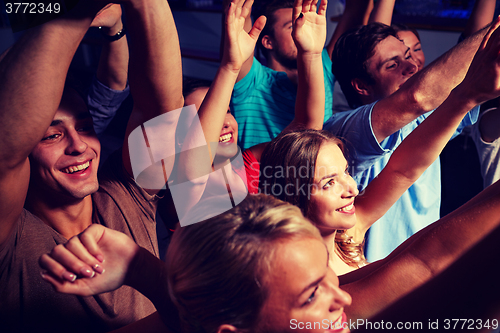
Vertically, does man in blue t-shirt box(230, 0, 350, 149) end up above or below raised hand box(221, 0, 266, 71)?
below

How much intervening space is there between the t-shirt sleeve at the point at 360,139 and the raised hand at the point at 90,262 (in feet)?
2.54

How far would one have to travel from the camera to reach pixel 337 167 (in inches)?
37.3

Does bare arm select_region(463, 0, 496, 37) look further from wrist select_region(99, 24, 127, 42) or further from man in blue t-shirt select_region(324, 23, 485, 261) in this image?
wrist select_region(99, 24, 127, 42)

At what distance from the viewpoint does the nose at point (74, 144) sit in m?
0.89

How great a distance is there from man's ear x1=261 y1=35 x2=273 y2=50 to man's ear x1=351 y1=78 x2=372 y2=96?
1.52 ft

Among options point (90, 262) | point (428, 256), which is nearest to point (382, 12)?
point (428, 256)

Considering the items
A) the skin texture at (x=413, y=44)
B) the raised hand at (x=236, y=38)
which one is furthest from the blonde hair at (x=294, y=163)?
the skin texture at (x=413, y=44)

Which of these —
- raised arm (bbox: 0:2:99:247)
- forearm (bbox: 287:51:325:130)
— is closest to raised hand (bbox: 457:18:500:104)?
forearm (bbox: 287:51:325:130)

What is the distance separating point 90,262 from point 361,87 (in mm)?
1376

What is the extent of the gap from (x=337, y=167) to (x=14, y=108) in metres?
0.73

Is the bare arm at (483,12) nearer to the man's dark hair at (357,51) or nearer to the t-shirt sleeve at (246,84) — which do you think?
the man's dark hair at (357,51)

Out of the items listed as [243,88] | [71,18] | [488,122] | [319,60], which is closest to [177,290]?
[71,18]

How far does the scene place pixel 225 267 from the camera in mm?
546

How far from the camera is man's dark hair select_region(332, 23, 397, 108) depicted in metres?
1.50
